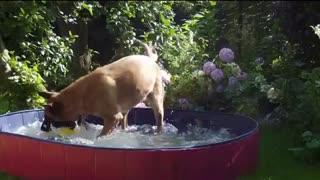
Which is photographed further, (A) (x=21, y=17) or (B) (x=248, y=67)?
(B) (x=248, y=67)

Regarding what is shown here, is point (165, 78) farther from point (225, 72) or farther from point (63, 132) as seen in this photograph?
point (63, 132)

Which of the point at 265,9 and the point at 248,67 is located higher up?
the point at 265,9

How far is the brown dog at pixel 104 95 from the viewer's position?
641 centimetres

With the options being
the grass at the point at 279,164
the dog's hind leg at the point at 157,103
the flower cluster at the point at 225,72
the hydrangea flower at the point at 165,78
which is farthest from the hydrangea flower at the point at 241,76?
the dog's hind leg at the point at 157,103

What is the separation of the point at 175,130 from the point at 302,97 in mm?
1659

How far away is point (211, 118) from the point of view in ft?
23.6

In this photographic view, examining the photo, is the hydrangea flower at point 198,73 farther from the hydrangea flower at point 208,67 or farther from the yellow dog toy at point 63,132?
the yellow dog toy at point 63,132

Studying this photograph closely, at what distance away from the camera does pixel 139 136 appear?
7117mm

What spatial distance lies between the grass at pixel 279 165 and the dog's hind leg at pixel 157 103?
1.26 m

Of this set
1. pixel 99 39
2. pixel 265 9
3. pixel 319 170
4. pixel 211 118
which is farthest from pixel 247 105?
pixel 99 39

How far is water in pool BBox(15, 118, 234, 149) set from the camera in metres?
6.52

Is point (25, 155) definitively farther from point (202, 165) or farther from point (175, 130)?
point (175, 130)

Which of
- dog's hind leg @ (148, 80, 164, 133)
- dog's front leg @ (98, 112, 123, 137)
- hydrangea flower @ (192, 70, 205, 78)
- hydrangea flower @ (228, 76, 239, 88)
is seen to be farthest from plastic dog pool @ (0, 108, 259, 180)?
hydrangea flower @ (192, 70, 205, 78)

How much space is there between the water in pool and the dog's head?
6.6 inches
